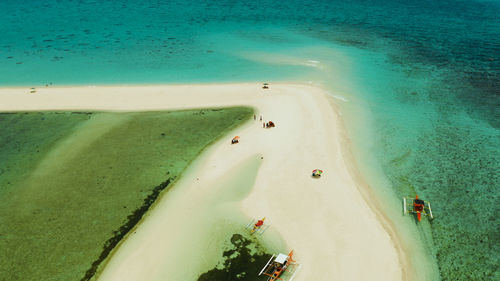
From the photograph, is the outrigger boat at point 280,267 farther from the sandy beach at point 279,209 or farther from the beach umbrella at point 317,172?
the beach umbrella at point 317,172

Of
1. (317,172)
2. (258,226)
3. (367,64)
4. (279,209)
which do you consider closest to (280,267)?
(258,226)

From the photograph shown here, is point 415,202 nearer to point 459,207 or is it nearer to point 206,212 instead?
point 459,207

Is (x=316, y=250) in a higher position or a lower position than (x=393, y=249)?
higher

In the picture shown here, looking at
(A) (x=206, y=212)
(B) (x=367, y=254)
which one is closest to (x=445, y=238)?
(B) (x=367, y=254)

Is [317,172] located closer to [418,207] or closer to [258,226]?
[258,226]

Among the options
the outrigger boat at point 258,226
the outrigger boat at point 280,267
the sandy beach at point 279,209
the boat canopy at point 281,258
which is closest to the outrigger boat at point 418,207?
the sandy beach at point 279,209
